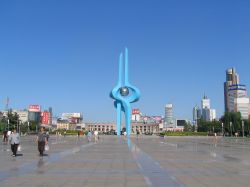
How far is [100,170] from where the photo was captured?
1457 cm

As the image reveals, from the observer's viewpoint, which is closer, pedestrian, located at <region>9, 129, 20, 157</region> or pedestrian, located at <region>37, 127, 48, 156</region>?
pedestrian, located at <region>9, 129, 20, 157</region>

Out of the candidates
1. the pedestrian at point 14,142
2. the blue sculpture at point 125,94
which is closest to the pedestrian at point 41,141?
the pedestrian at point 14,142

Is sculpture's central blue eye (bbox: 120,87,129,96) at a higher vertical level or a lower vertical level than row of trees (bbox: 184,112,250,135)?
higher

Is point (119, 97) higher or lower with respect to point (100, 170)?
higher

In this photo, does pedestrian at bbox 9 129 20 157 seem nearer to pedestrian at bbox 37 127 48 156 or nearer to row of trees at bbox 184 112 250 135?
pedestrian at bbox 37 127 48 156

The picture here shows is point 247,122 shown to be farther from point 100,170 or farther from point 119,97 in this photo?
point 100,170

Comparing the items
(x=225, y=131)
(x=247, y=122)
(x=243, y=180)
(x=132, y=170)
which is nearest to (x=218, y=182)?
(x=243, y=180)

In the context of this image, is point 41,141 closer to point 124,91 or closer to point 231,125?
point 124,91

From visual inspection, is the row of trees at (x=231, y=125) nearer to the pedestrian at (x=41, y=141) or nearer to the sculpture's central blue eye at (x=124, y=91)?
the sculpture's central blue eye at (x=124, y=91)

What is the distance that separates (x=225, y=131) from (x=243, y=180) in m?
127

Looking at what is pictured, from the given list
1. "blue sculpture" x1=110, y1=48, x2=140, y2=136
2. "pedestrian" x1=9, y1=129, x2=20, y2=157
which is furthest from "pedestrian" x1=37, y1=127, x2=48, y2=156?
"blue sculpture" x1=110, y1=48, x2=140, y2=136

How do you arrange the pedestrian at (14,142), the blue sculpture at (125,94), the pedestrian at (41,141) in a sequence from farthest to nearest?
the blue sculpture at (125,94), the pedestrian at (41,141), the pedestrian at (14,142)

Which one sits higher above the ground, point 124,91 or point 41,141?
point 124,91

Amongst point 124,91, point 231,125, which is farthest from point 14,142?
point 231,125
